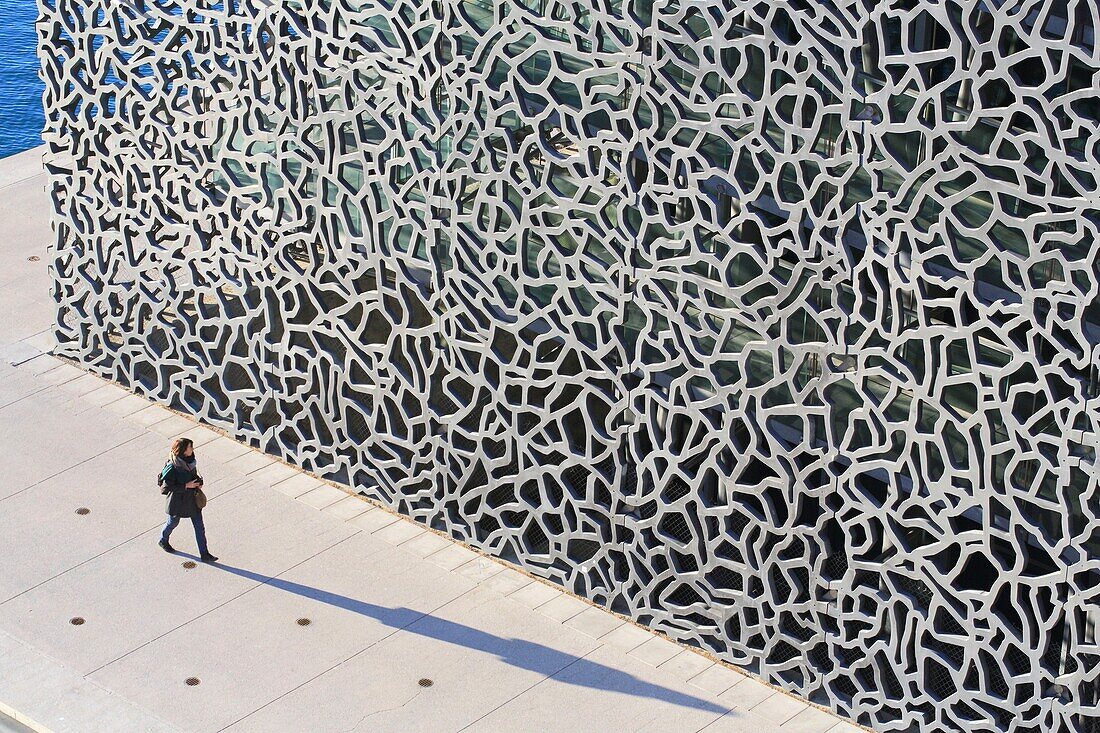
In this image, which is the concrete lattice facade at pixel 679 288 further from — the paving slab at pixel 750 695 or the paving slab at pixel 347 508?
the paving slab at pixel 347 508

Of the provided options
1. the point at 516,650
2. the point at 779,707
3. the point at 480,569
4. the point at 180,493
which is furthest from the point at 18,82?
the point at 779,707

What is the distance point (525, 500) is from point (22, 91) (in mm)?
25533

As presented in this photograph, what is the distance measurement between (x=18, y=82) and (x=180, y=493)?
80.4 ft

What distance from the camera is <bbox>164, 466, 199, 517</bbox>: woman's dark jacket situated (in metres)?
21.1

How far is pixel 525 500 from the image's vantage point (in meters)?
21.5

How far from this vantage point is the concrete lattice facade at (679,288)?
1656cm

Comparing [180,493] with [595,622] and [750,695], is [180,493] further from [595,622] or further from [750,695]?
[750,695]

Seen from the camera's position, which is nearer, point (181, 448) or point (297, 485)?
point (181, 448)

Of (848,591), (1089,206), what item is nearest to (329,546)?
(848,591)

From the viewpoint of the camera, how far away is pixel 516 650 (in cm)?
2022

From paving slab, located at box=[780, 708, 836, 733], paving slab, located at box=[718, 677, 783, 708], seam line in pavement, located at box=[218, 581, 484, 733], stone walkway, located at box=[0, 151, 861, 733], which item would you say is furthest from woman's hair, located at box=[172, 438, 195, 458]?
paving slab, located at box=[780, 708, 836, 733]

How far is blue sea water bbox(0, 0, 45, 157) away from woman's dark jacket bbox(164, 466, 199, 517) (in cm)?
1846

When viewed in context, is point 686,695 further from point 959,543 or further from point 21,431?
point 21,431

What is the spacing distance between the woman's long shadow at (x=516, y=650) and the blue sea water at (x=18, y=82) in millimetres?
20097
